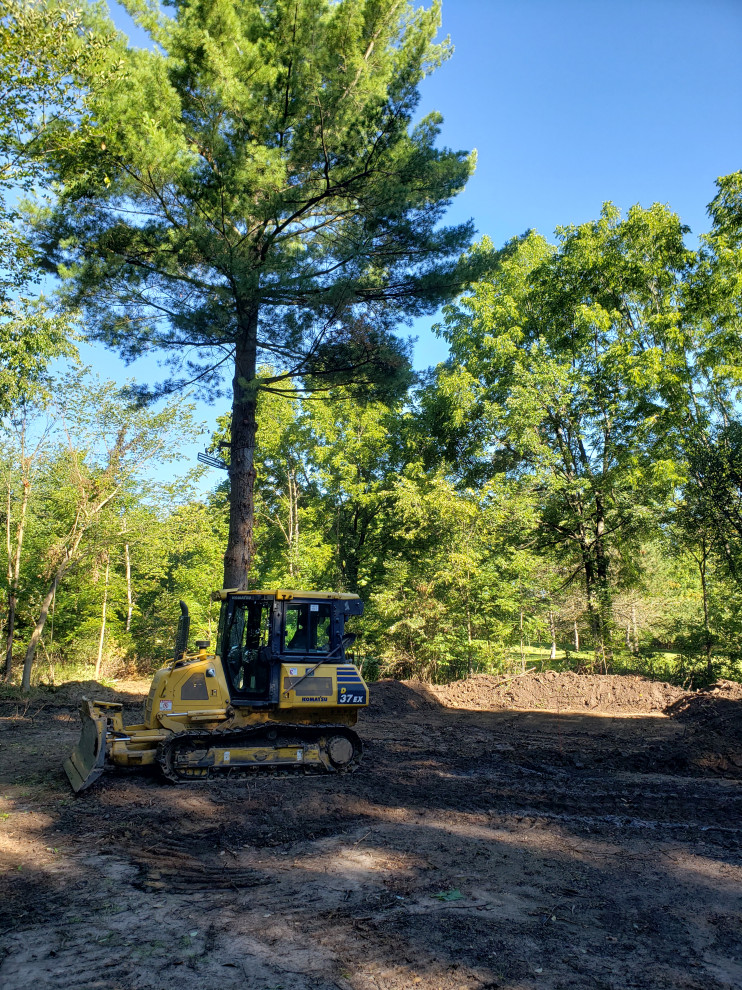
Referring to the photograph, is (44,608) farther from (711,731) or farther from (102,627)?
(711,731)

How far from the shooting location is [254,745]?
8.08 m

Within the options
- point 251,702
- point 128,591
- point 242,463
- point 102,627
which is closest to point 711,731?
point 251,702

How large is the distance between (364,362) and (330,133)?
3877mm

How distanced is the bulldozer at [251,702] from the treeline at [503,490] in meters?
9.49

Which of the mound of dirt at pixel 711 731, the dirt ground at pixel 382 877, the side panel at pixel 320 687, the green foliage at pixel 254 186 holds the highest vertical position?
the green foliage at pixel 254 186

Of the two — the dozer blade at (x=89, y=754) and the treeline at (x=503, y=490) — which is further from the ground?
the treeline at (x=503, y=490)

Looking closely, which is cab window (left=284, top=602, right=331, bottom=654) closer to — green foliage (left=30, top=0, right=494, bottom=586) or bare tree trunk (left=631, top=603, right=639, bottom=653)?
green foliage (left=30, top=0, right=494, bottom=586)

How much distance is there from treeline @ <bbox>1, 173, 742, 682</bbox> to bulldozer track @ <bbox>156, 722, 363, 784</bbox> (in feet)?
33.8

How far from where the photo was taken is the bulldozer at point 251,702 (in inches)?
301

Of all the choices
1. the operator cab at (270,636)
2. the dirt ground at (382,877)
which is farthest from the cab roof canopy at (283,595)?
the dirt ground at (382,877)

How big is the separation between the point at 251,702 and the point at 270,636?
805 millimetres

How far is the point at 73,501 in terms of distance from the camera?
1912 cm

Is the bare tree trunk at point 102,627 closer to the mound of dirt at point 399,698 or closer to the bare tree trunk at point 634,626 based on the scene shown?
the mound of dirt at point 399,698

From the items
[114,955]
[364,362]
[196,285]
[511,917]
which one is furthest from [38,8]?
[511,917]
